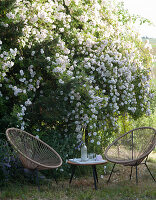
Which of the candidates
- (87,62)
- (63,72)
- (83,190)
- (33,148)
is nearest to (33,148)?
(33,148)

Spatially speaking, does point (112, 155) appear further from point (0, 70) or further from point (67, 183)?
point (0, 70)

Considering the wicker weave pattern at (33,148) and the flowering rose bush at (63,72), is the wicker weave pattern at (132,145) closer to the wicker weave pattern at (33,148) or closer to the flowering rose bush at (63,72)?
the flowering rose bush at (63,72)

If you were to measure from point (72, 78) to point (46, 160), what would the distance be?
1274mm

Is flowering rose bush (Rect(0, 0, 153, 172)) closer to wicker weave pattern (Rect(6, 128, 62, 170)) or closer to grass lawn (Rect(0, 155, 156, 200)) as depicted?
wicker weave pattern (Rect(6, 128, 62, 170))

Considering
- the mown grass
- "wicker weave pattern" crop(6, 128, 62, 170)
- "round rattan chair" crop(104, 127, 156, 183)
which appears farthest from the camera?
"round rattan chair" crop(104, 127, 156, 183)

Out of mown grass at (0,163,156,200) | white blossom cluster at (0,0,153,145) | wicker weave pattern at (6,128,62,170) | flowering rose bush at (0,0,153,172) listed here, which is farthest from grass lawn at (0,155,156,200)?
white blossom cluster at (0,0,153,145)

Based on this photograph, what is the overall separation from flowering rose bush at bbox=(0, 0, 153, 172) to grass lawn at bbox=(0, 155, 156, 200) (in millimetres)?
673

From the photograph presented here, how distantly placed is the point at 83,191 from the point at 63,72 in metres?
1.78

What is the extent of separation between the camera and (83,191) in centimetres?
397

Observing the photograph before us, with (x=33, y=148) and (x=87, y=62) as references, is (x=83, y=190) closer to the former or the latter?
(x=33, y=148)

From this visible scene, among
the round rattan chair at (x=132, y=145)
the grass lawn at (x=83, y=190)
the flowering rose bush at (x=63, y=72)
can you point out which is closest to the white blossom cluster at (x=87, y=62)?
the flowering rose bush at (x=63, y=72)

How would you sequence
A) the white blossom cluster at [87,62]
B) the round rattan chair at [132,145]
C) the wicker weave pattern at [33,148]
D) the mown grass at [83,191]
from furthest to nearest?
1. the white blossom cluster at [87,62]
2. the round rattan chair at [132,145]
3. the wicker weave pattern at [33,148]
4. the mown grass at [83,191]

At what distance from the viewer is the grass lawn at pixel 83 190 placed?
3691mm

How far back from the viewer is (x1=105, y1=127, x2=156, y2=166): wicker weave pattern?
4707 millimetres
